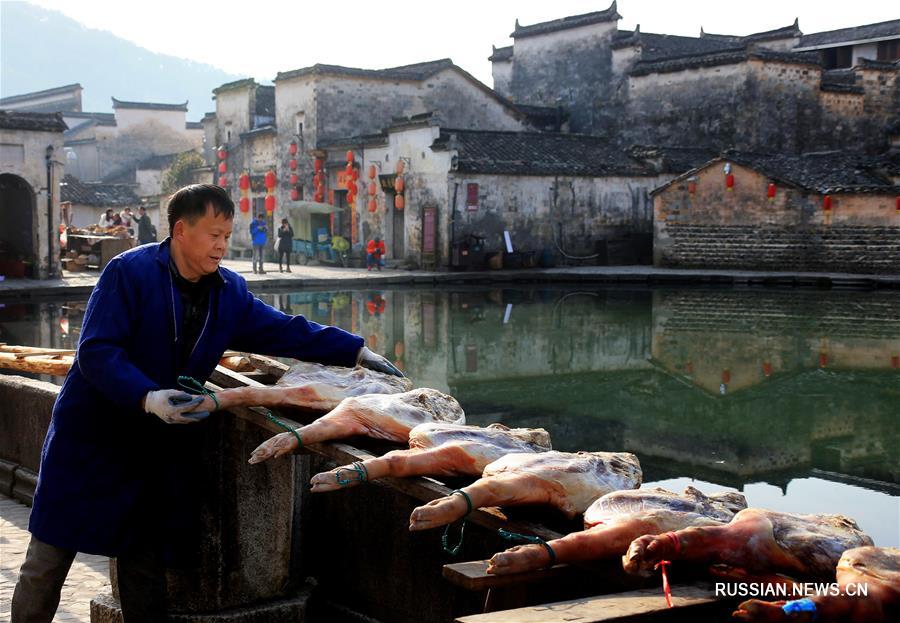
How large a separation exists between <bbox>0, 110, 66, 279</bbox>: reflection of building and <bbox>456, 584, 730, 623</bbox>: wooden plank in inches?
844

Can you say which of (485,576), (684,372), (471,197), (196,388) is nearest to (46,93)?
(471,197)

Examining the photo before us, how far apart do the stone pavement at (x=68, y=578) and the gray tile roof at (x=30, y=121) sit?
17508mm

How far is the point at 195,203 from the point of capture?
11.2 feet

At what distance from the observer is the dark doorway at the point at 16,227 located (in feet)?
72.1

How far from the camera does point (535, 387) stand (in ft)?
39.1

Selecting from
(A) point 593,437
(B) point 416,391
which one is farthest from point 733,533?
(A) point 593,437

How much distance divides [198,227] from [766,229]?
24.6 metres

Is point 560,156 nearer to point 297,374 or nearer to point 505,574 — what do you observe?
point 297,374

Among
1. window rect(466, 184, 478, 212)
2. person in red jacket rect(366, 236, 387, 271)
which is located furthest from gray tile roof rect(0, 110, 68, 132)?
window rect(466, 184, 478, 212)

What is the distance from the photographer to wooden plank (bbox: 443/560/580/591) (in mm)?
2650

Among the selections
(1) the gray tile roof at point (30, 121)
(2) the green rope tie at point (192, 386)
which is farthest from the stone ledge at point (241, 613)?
(1) the gray tile roof at point (30, 121)

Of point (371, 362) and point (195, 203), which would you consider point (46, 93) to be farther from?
point (195, 203)

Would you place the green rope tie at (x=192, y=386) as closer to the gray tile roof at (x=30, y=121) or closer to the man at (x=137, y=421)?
the man at (x=137, y=421)

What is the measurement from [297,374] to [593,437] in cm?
517
